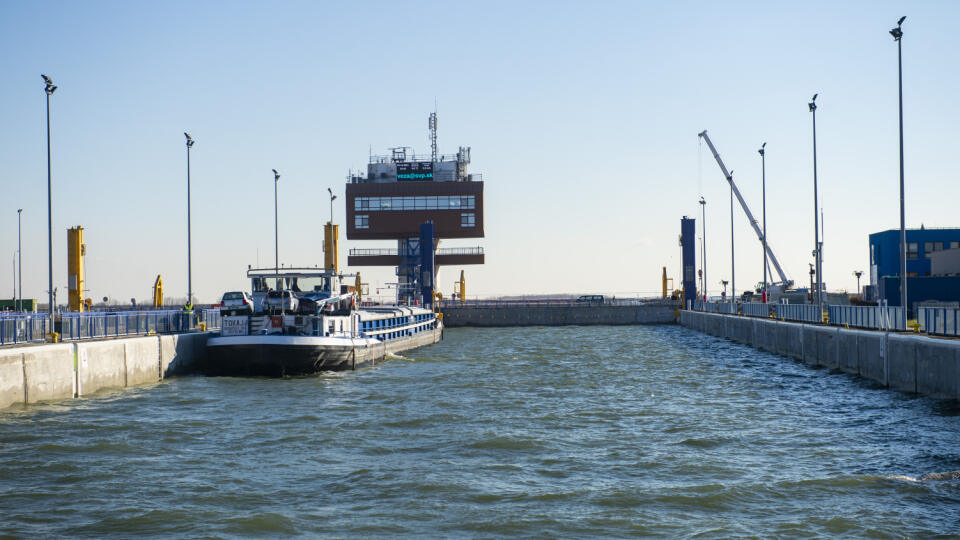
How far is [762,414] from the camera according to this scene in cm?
2242

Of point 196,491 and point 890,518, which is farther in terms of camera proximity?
point 196,491

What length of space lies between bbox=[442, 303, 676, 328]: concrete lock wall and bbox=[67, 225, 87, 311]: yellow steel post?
1712 inches

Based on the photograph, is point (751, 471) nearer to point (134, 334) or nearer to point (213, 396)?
point (213, 396)

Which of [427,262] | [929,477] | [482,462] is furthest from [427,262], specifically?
[929,477]

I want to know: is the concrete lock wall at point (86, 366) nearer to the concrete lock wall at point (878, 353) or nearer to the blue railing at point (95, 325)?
the blue railing at point (95, 325)

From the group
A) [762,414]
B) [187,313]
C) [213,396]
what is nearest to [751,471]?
[762,414]

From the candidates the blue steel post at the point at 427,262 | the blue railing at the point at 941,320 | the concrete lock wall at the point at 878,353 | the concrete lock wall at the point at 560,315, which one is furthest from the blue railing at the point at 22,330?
the concrete lock wall at the point at 560,315

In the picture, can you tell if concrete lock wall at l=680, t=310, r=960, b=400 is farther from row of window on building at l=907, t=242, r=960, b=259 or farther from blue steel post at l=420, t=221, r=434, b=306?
row of window on building at l=907, t=242, r=960, b=259

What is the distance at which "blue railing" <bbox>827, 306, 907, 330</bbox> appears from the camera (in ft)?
104

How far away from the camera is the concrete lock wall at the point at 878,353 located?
77.8 feet

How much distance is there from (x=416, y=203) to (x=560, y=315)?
67.5ft

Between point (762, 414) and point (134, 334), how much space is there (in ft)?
76.7

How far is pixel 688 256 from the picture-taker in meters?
85.6

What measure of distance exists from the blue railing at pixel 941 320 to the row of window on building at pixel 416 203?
70.0 metres
